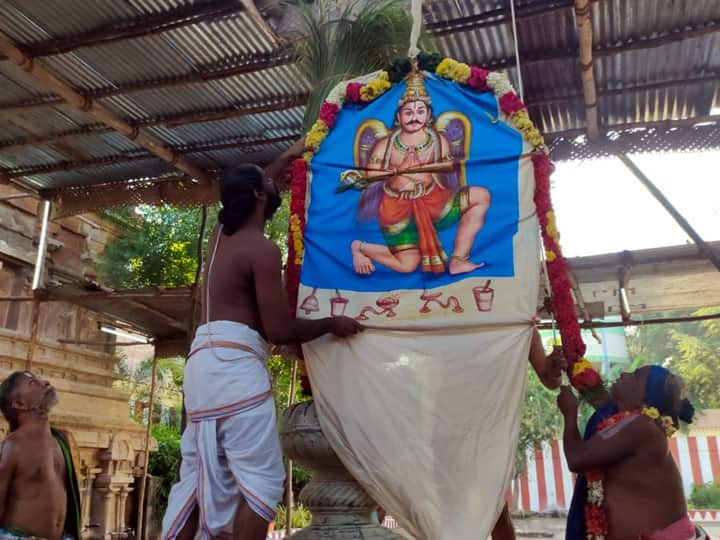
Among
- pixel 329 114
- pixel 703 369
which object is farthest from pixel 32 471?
pixel 703 369

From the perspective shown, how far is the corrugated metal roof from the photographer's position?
14.3 feet

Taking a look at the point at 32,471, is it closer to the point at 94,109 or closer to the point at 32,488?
the point at 32,488

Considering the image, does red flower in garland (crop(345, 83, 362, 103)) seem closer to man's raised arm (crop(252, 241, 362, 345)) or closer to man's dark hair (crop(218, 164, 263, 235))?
man's dark hair (crop(218, 164, 263, 235))

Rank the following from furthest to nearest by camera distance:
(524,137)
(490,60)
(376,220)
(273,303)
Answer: (490,60)
(376,220)
(524,137)
(273,303)

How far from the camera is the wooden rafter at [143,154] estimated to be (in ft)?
19.3

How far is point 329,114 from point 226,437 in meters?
1.63

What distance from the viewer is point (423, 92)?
315 centimetres

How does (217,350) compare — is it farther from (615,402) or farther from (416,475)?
(615,402)

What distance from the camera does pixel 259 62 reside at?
4855mm

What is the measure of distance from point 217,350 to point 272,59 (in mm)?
2984

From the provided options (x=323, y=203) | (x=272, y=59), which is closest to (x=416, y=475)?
(x=323, y=203)

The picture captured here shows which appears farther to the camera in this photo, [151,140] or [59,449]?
[151,140]

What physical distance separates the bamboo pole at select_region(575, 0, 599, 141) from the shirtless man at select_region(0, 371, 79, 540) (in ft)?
12.3

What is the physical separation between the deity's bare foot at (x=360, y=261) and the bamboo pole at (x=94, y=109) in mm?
3190
